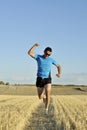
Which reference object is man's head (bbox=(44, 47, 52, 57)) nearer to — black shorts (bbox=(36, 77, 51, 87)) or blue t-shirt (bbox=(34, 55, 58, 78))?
blue t-shirt (bbox=(34, 55, 58, 78))

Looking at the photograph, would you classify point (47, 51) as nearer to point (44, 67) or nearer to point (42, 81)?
point (44, 67)

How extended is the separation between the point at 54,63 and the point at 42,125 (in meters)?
2.83

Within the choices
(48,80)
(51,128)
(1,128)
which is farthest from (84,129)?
(48,80)

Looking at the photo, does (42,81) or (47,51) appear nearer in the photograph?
(47,51)

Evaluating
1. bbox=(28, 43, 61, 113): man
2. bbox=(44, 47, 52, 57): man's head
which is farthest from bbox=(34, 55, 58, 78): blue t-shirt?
bbox=(44, 47, 52, 57): man's head

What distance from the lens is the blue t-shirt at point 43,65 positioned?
49.6ft

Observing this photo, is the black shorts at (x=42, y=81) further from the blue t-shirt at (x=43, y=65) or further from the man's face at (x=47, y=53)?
the man's face at (x=47, y=53)

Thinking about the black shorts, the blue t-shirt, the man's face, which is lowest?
the black shorts

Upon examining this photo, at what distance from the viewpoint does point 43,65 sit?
49.6ft

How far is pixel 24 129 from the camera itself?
40.5ft

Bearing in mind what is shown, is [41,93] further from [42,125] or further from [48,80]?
[42,125]

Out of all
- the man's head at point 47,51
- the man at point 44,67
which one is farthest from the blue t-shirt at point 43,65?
the man's head at point 47,51

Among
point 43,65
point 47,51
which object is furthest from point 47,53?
point 43,65

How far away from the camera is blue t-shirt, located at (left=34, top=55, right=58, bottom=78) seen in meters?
15.1
